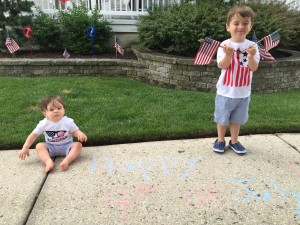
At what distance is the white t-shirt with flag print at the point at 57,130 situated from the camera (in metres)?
3.09

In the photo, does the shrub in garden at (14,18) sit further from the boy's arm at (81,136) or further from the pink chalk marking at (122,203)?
the pink chalk marking at (122,203)

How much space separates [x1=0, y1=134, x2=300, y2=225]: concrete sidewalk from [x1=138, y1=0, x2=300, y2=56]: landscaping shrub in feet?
9.07

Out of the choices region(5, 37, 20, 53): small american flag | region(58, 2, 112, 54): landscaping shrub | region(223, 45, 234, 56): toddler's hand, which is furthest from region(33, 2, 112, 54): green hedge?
region(223, 45, 234, 56): toddler's hand

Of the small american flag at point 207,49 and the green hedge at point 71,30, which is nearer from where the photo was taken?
the small american flag at point 207,49

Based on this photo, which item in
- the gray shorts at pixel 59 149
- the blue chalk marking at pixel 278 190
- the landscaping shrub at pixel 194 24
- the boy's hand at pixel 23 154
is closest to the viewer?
the blue chalk marking at pixel 278 190

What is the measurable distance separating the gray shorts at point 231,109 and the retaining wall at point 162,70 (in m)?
2.47

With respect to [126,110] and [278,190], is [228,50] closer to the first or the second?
[278,190]

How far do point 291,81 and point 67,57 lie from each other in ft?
14.7

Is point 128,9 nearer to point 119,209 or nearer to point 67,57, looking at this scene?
point 67,57

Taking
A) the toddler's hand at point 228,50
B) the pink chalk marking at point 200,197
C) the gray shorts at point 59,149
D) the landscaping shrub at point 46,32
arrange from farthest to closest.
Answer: the landscaping shrub at point 46,32, the gray shorts at point 59,149, the toddler's hand at point 228,50, the pink chalk marking at point 200,197

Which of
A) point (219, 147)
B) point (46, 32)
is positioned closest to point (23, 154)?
point (219, 147)

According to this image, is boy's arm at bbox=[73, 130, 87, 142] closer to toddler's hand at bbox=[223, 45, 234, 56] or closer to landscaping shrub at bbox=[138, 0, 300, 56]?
toddler's hand at bbox=[223, 45, 234, 56]

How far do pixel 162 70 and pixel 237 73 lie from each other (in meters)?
3.05

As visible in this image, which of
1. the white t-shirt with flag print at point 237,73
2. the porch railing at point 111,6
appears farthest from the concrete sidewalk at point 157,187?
the porch railing at point 111,6
